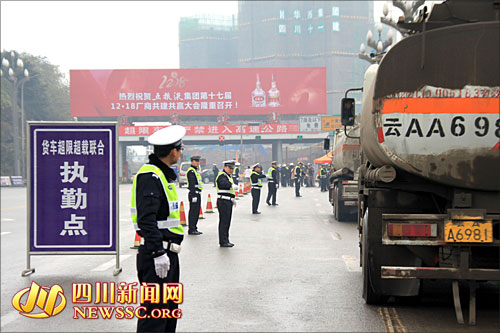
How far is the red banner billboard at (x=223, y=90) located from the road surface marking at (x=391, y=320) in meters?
76.4

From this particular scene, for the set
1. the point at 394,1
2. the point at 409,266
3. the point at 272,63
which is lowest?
the point at 409,266

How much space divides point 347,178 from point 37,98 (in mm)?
56799

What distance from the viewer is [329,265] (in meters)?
10.5

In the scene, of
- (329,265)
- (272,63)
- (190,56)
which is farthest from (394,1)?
(190,56)

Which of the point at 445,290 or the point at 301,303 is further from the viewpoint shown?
the point at 445,290

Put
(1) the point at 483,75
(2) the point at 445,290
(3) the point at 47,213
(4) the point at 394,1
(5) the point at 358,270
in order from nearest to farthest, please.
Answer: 1. (1) the point at 483,75
2. (2) the point at 445,290
3. (3) the point at 47,213
4. (5) the point at 358,270
5. (4) the point at 394,1

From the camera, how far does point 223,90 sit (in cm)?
8362

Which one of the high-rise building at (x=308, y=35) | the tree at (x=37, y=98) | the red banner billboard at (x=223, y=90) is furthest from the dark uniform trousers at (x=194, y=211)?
the high-rise building at (x=308, y=35)

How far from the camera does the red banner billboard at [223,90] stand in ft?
270

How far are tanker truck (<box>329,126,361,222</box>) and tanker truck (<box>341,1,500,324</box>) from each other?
10.3 meters

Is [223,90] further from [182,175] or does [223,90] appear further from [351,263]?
[351,263]

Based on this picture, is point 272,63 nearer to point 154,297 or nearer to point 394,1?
point 394,1

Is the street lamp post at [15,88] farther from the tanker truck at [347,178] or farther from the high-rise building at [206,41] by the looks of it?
the high-rise building at [206,41]

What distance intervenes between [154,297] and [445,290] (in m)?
4.96
